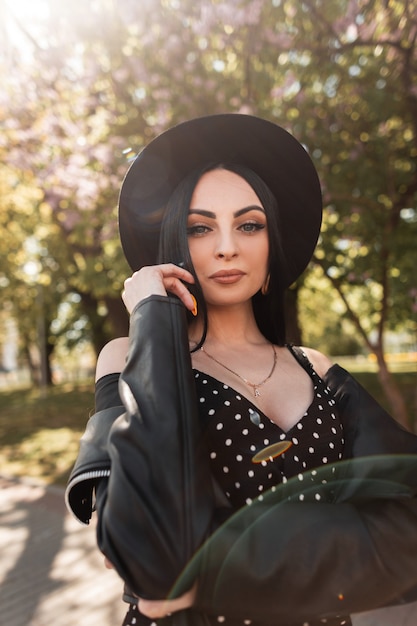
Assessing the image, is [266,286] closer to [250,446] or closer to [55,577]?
[250,446]

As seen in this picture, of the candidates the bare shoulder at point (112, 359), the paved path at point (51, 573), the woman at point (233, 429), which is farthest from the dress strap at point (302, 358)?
the paved path at point (51, 573)

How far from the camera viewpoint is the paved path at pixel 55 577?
12.0ft

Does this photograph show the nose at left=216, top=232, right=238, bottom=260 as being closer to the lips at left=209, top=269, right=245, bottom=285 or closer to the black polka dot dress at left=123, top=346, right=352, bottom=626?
the lips at left=209, top=269, right=245, bottom=285

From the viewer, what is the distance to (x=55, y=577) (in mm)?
4355

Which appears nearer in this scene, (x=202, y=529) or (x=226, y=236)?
(x=202, y=529)

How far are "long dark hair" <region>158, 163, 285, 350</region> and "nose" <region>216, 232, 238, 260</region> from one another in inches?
4.2

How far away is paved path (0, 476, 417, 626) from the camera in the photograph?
366 centimetres

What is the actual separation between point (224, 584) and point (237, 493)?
1.06 feet

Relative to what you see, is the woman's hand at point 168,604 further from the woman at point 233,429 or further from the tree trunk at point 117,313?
the tree trunk at point 117,313

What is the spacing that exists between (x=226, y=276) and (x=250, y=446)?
1.90 ft

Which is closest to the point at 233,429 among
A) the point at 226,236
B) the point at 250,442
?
the point at 250,442

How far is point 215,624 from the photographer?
1273 mm

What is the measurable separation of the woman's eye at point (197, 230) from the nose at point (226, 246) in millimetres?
62

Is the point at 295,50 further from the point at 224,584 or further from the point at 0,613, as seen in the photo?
the point at 0,613
